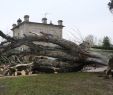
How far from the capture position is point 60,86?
10797 mm

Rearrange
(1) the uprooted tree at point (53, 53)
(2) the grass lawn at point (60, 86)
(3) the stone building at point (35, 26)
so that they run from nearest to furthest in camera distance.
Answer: (2) the grass lawn at point (60, 86) < (1) the uprooted tree at point (53, 53) < (3) the stone building at point (35, 26)

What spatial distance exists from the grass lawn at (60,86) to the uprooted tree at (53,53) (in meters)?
2.86

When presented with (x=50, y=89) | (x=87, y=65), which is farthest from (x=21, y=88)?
(x=87, y=65)

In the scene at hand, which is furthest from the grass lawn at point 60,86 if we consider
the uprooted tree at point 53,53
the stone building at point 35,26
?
the stone building at point 35,26

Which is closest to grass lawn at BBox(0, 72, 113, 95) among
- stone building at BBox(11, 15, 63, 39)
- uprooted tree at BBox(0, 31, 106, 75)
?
uprooted tree at BBox(0, 31, 106, 75)

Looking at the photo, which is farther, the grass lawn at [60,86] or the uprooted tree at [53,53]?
the uprooted tree at [53,53]

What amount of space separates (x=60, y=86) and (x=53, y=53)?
496 cm

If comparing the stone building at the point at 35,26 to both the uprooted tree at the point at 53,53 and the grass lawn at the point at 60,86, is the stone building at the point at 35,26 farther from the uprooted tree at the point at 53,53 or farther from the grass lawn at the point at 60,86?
the grass lawn at the point at 60,86

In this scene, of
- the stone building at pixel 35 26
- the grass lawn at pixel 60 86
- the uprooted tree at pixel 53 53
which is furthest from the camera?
the stone building at pixel 35 26

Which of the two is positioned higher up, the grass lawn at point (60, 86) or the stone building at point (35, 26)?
the stone building at point (35, 26)

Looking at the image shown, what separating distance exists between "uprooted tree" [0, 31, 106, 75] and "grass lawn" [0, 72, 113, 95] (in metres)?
2.86

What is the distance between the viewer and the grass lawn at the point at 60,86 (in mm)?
10002

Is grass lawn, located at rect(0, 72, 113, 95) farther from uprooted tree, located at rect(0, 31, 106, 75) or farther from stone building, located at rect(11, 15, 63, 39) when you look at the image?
stone building, located at rect(11, 15, 63, 39)

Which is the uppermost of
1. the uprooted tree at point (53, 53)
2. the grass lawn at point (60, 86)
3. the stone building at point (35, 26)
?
the stone building at point (35, 26)
